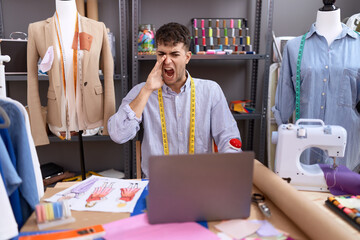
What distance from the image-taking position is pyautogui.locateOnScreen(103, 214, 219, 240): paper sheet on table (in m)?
0.86

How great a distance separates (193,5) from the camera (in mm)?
2959

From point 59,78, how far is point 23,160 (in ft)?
3.21

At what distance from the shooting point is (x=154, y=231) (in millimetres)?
887

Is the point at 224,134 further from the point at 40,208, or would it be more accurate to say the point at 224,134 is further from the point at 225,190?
→ the point at 40,208

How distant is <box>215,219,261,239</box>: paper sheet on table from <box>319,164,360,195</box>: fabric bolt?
19.6 inches

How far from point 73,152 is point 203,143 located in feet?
5.83

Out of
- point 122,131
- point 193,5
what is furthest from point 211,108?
point 193,5

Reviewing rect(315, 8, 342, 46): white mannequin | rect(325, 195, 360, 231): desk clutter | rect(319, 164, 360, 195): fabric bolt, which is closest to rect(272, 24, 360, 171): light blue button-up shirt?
rect(315, 8, 342, 46): white mannequin

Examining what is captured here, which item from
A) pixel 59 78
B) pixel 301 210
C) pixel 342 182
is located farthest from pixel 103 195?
pixel 59 78

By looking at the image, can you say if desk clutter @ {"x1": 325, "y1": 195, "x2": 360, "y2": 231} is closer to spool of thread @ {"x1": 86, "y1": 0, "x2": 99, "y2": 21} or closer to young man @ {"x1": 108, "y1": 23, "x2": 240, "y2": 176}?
young man @ {"x1": 108, "y1": 23, "x2": 240, "y2": 176}

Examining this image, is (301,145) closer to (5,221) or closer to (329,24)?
(329,24)

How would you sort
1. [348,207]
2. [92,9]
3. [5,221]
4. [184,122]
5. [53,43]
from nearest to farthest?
[5,221], [348,207], [184,122], [53,43], [92,9]

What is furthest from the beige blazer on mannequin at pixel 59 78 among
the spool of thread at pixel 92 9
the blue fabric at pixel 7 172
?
the blue fabric at pixel 7 172

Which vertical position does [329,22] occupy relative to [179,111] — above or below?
above
